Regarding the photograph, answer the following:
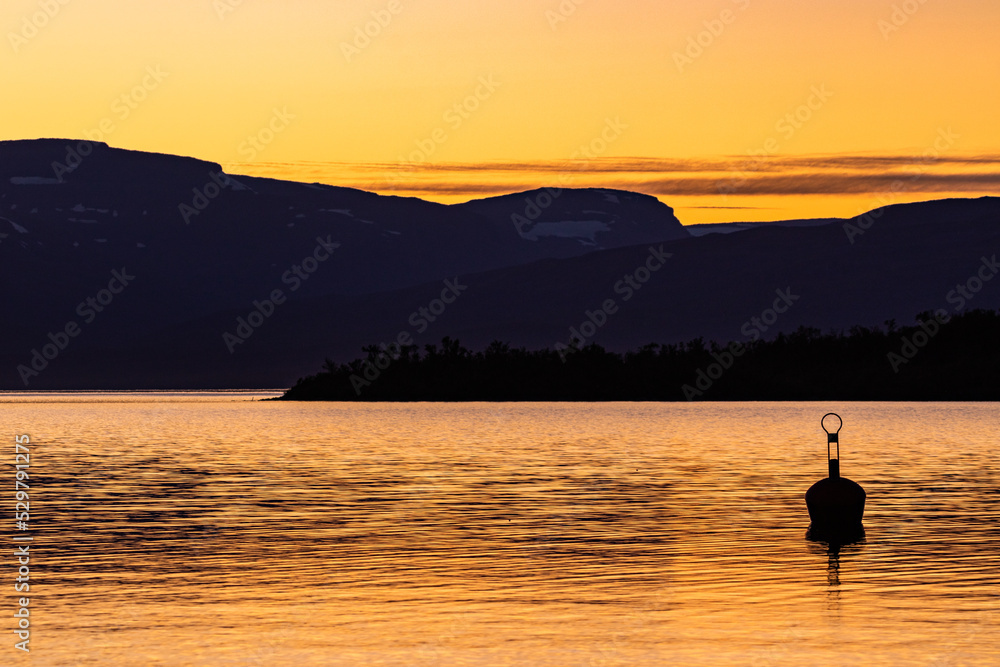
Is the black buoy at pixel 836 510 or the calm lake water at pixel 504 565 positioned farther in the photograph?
the black buoy at pixel 836 510

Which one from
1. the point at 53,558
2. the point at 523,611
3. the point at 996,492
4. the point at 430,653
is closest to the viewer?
the point at 430,653

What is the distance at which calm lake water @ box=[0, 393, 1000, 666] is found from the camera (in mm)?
25484

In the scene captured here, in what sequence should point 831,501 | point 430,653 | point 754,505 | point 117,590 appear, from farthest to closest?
point 754,505 → point 831,501 → point 117,590 → point 430,653

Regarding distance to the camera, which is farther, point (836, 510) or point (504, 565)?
point (836, 510)

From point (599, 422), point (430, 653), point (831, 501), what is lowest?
point (430, 653)

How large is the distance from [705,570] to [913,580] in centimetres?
449

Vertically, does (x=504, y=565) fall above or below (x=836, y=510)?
below

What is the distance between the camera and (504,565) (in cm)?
3500

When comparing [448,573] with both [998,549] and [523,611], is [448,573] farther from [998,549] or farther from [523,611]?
[998,549]

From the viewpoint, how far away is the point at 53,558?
36.7m

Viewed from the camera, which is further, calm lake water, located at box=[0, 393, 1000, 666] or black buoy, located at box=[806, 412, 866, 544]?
black buoy, located at box=[806, 412, 866, 544]

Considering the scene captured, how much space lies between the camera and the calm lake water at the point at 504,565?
25.5m

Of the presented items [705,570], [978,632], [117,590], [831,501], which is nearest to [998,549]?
[831,501]

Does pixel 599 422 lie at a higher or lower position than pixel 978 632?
higher
